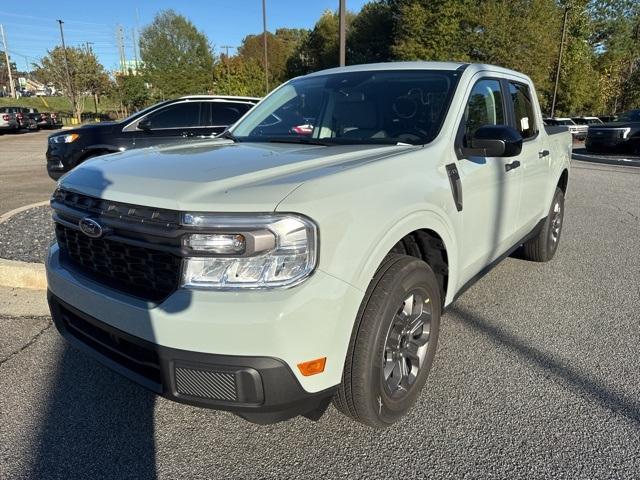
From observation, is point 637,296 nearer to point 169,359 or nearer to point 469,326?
point 469,326

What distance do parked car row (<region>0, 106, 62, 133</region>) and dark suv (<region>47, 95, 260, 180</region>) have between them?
24.0 meters

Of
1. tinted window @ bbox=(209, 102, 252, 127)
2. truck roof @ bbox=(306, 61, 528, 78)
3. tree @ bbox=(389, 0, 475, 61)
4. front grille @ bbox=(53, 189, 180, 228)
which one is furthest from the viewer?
tree @ bbox=(389, 0, 475, 61)

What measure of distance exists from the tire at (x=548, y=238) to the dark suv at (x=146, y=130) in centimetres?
574

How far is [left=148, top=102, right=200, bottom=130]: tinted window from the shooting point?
898cm

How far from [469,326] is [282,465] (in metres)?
1.96

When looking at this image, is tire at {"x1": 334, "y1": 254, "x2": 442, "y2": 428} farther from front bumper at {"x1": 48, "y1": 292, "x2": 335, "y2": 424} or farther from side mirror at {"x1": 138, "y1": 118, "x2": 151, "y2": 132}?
side mirror at {"x1": 138, "y1": 118, "x2": 151, "y2": 132}

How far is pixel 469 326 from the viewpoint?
12.3ft

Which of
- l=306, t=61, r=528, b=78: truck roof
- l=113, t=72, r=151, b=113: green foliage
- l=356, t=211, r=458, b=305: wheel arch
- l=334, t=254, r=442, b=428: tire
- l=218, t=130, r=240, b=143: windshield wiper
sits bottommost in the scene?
l=334, t=254, r=442, b=428: tire

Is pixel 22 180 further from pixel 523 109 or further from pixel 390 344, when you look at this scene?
pixel 390 344

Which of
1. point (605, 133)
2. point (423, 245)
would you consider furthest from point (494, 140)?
point (605, 133)

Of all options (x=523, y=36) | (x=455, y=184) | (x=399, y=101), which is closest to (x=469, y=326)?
(x=455, y=184)

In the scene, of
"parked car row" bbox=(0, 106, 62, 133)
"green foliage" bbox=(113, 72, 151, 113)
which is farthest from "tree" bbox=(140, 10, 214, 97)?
"parked car row" bbox=(0, 106, 62, 133)

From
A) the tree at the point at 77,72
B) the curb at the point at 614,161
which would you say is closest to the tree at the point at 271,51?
the tree at the point at 77,72

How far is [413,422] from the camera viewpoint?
8.66 ft
